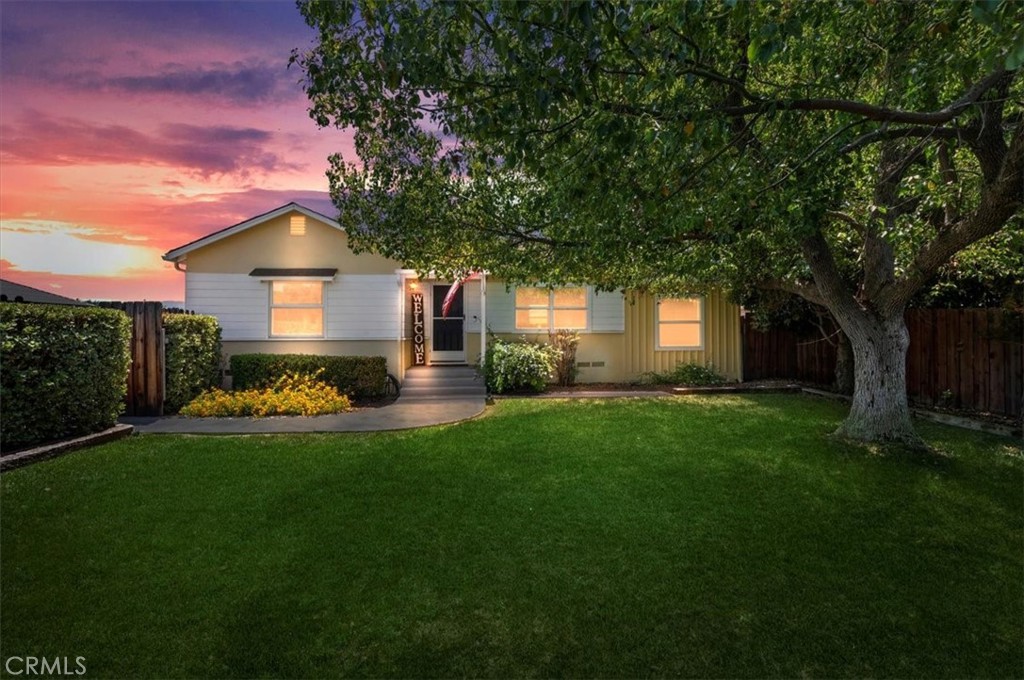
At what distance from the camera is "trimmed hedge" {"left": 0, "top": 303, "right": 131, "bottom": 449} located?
5.87m

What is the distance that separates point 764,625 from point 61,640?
13.7 feet

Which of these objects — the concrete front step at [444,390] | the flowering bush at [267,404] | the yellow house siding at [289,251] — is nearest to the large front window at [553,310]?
the concrete front step at [444,390]

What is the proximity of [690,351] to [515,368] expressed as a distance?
18.5 ft

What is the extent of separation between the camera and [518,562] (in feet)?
12.7

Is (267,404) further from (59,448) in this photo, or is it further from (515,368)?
(515,368)

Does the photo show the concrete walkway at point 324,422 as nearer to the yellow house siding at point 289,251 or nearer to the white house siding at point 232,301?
the white house siding at point 232,301

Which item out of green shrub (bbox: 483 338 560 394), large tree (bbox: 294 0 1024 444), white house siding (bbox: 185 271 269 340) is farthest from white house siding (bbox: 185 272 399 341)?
large tree (bbox: 294 0 1024 444)

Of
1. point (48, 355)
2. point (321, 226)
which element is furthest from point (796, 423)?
point (321, 226)

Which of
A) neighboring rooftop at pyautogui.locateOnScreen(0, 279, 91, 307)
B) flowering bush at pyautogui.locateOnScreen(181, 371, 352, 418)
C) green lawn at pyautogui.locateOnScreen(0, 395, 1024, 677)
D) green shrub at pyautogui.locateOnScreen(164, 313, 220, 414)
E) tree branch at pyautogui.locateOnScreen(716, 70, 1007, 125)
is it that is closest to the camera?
green lawn at pyautogui.locateOnScreen(0, 395, 1024, 677)

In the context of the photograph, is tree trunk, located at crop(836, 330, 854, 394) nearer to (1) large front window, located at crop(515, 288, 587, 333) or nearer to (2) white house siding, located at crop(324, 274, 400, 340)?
(1) large front window, located at crop(515, 288, 587, 333)

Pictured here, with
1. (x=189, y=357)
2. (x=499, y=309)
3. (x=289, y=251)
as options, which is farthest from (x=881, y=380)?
(x=289, y=251)

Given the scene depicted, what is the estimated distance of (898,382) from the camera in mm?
6953

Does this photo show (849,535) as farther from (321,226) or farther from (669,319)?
(321,226)

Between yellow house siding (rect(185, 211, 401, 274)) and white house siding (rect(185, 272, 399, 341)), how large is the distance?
267 millimetres
